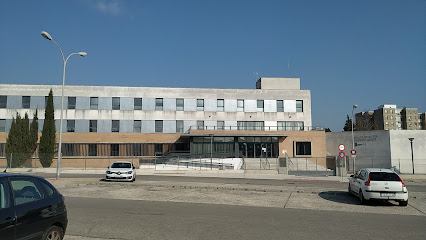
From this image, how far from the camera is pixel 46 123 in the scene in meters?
45.0

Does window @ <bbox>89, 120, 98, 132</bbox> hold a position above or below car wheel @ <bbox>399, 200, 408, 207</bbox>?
above

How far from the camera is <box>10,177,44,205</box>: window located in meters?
5.78

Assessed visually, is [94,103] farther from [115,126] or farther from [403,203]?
[403,203]

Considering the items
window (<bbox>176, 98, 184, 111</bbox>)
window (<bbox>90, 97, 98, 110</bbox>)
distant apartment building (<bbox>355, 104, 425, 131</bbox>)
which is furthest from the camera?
distant apartment building (<bbox>355, 104, 425, 131</bbox>)

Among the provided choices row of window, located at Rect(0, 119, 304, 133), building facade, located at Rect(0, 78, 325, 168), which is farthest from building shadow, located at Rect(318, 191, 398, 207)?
row of window, located at Rect(0, 119, 304, 133)

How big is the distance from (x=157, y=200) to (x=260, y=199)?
14.7ft

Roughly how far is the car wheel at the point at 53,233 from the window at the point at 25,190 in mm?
606

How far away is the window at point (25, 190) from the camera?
578cm

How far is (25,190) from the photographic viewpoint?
6.07m

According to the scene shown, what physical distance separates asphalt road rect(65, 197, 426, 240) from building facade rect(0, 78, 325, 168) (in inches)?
1388

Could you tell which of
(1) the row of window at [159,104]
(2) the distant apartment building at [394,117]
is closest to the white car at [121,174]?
(1) the row of window at [159,104]

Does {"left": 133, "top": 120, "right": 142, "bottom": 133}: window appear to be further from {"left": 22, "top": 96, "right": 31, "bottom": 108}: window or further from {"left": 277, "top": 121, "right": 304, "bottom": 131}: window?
{"left": 277, "top": 121, "right": 304, "bottom": 131}: window

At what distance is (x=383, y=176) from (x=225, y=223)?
7.91 m

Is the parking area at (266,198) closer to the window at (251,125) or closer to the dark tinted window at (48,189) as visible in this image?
the dark tinted window at (48,189)
